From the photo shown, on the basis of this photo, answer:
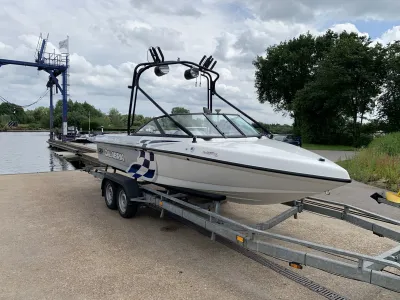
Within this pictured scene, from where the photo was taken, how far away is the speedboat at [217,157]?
3.65 m

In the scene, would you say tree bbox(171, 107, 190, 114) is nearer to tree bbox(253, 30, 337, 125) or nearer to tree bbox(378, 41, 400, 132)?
tree bbox(378, 41, 400, 132)

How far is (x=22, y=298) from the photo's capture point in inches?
123

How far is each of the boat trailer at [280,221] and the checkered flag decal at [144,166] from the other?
0.56 ft

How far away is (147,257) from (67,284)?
99 centimetres

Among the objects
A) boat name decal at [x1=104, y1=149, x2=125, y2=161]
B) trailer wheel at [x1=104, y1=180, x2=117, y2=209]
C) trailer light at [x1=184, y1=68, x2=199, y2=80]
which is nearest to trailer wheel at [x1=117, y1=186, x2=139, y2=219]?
trailer wheel at [x1=104, y1=180, x2=117, y2=209]

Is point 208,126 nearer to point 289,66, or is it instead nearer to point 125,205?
point 125,205

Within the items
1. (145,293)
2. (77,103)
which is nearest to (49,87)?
(145,293)

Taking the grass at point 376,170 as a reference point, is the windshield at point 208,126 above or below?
above

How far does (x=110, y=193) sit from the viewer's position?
6.21 m

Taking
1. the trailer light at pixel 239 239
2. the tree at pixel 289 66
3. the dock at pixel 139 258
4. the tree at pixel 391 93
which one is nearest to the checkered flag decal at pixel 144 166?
the dock at pixel 139 258

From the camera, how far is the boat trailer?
269cm

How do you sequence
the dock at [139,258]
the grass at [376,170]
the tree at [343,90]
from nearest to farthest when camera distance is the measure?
the dock at [139,258]
the grass at [376,170]
the tree at [343,90]

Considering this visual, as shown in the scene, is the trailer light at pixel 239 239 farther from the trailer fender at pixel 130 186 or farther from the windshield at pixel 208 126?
the trailer fender at pixel 130 186

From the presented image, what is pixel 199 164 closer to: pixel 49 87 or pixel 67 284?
pixel 67 284
